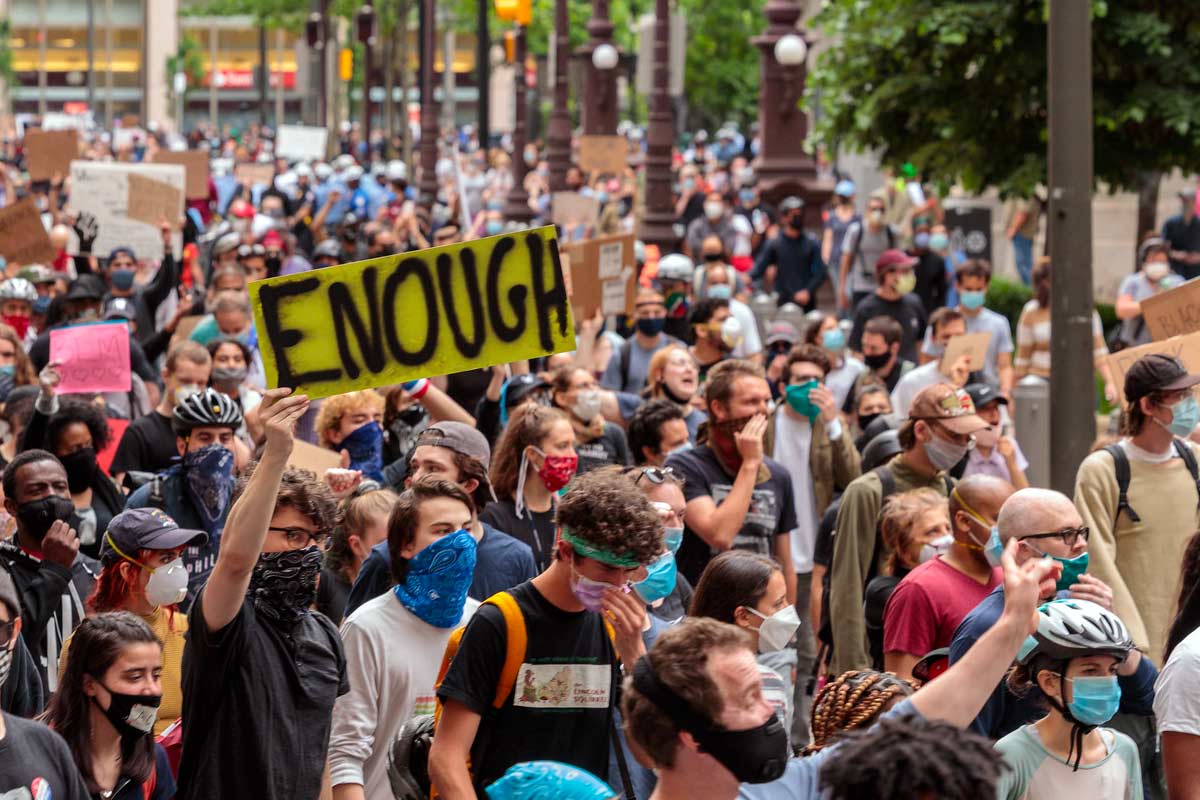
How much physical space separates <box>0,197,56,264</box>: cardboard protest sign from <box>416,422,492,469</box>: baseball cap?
25.7 feet

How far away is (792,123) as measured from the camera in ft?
69.5

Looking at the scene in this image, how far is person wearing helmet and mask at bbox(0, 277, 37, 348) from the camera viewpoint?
12.1 meters

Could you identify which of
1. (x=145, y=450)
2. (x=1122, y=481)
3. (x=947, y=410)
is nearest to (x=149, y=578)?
(x=145, y=450)

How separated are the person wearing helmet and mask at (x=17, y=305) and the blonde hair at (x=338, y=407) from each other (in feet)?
13.1

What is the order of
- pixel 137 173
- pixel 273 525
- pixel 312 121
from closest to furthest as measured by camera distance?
pixel 273 525, pixel 137 173, pixel 312 121

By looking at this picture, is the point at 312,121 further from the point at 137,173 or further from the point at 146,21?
the point at 137,173

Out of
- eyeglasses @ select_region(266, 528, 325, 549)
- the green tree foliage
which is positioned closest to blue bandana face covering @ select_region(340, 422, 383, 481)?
eyeglasses @ select_region(266, 528, 325, 549)

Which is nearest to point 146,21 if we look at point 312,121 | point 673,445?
point 312,121

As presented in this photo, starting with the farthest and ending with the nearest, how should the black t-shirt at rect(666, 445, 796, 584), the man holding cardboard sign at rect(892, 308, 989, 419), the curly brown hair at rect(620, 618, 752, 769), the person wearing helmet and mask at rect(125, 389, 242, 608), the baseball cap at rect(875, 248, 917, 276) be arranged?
1. the baseball cap at rect(875, 248, 917, 276)
2. the man holding cardboard sign at rect(892, 308, 989, 419)
3. the black t-shirt at rect(666, 445, 796, 584)
4. the person wearing helmet and mask at rect(125, 389, 242, 608)
5. the curly brown hair at rect(620, 618, 752, 769)

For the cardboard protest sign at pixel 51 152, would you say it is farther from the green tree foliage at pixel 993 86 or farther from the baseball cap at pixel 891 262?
the baseball cap at pixel 891 262

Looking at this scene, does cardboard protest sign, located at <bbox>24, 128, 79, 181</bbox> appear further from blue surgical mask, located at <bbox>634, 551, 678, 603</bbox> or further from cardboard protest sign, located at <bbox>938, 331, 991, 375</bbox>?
blue surgical mask, located at <bbox>634, 551, 678, 603</bbox>

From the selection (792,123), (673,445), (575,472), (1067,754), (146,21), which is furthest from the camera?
(146,21)

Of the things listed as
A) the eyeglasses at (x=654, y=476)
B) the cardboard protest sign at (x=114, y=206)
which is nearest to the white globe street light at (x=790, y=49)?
the cardboard protest sign at (x=114, y=206)

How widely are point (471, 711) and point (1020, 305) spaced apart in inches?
724
